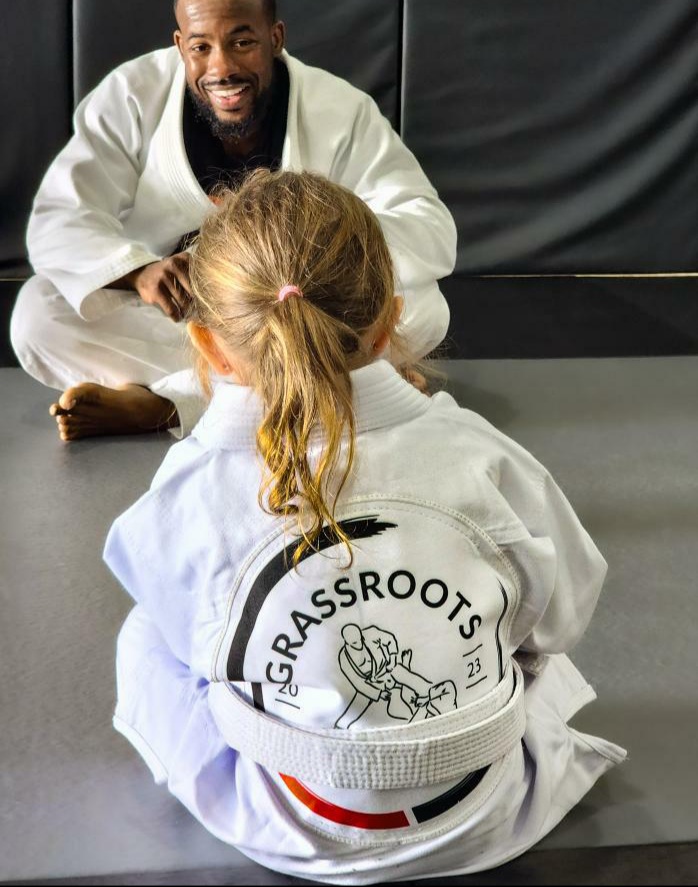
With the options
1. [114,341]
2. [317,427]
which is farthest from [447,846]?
[114,341]

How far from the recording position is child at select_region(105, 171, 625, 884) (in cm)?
95

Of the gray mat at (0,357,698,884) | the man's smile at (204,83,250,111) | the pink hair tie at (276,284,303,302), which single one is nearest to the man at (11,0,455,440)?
the man's smile at (204,83,250,111)

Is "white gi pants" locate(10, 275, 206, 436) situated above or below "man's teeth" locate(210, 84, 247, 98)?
below

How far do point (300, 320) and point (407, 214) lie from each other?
1561mm

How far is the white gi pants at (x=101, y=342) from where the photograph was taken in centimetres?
236

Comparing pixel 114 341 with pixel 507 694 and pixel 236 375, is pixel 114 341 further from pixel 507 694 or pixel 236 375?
pixel 507 694

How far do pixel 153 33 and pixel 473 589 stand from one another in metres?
2.66

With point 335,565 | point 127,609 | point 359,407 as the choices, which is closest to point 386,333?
point 359,407

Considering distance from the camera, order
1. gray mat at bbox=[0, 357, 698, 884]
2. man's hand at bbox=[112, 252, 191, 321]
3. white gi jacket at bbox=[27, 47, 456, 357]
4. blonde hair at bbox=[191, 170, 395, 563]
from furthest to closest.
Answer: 1. white gi jacket at bbox=[27, 47, 456, 357]
2. man's hand at bbox=[112, 252, 191, 321]
3. gray mat at bbox=[0, 357, 698, 884]
4. blonde hair at bbox=[191, 170, 395, 563]

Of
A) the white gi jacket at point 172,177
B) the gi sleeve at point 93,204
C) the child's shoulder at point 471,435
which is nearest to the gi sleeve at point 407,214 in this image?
the white gi jacket at point 172,177

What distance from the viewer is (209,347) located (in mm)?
1047

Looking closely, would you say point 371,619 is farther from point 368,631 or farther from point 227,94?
point 227,94

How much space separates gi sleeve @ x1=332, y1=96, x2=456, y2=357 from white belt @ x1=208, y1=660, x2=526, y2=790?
1.47 metres

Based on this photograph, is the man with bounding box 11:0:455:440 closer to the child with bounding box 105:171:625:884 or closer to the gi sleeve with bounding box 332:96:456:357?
the gi sleeve with bounding box 332:96:456:357
